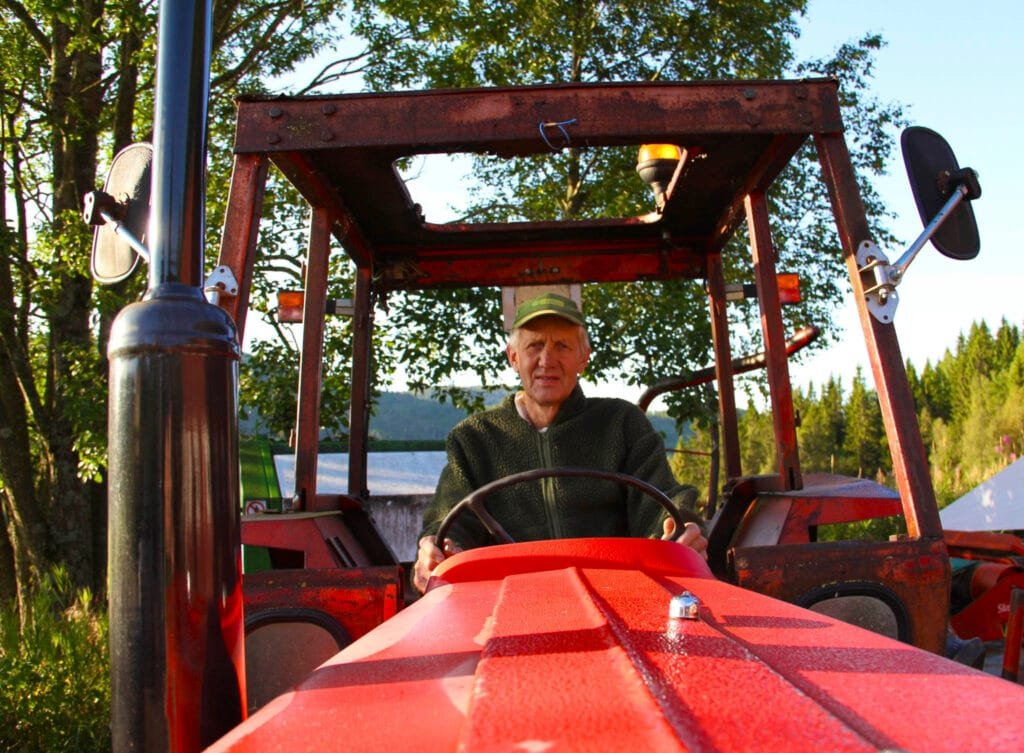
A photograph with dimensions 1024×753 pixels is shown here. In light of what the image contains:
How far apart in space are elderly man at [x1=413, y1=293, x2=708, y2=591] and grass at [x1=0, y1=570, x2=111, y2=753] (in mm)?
1853

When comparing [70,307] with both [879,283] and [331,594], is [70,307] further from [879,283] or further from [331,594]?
[879,283]

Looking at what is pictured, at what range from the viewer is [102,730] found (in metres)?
4.12

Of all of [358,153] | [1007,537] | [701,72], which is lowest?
[1007,537]

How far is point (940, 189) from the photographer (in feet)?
7.89

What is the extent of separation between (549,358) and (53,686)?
2724 mm

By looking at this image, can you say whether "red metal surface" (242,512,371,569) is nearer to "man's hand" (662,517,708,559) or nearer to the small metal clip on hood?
"man's hand" (662,517,708,559)

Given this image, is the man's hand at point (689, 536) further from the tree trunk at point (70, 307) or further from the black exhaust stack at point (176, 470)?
the tree trunk at point (70, 307)

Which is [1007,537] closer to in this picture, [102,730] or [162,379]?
[102,730]

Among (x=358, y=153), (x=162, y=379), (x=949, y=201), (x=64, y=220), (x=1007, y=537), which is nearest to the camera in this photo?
(x=162, y=379)

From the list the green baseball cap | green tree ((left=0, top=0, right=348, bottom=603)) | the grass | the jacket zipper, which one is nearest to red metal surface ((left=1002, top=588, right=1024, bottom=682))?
the jacket zipper

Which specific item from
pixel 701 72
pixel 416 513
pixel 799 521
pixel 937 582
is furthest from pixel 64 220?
pixel 937 582

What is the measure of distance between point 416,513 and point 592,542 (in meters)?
4.72

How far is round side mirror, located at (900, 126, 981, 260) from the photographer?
94.0 inches

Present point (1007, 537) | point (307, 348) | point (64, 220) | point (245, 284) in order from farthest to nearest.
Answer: point (64, 220) < point (1007, 537) < point (307, 348) < point (245, 284)
